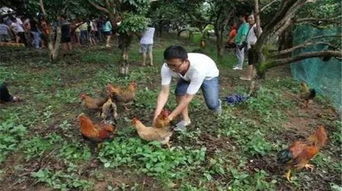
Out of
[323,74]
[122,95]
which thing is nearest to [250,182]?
[122,95]

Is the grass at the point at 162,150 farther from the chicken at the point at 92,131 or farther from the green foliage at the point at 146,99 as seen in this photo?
the chicken at the point at 92,131

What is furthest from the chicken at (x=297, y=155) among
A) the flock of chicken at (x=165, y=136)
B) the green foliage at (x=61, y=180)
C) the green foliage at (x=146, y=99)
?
the green foliage at (x=146, y=99)

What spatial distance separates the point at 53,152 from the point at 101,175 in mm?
938

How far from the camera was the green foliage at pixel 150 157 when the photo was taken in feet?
16.8

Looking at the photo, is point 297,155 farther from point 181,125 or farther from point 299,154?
point 181,125

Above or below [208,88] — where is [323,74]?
below

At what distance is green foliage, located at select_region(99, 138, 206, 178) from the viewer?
5.11m

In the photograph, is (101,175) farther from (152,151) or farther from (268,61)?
(268,61)

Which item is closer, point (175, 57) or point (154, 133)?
point (175, 57)

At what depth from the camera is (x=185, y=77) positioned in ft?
19.3

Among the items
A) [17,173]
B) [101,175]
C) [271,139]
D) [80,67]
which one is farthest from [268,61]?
[80,67]

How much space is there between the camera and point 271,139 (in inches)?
263

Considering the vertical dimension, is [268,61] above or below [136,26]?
below

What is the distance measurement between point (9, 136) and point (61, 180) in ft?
5.32
